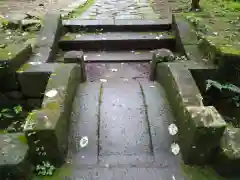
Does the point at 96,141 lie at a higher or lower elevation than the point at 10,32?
lower

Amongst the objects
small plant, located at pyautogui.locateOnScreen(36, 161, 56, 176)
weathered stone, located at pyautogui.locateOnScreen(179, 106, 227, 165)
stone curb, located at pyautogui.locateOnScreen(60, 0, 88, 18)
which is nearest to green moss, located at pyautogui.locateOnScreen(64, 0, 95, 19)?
stone curb, located at pyautogui.locateOnScreen(60, 0, 88, 18)

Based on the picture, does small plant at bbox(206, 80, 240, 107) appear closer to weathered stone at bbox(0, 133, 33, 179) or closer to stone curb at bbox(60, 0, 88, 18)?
weathered stone at bbox(0, 133, 33, 179)

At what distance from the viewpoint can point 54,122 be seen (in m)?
2.73

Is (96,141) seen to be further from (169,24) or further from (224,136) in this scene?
(169,24)

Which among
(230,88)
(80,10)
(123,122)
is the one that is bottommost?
(123,122)

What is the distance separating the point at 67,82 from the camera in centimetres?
347

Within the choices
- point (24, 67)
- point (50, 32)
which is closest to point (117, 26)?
point (50, 32)

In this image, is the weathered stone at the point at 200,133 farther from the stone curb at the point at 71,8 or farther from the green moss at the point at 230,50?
the stone curb at the point at 71,8

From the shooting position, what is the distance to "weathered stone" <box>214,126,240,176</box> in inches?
108

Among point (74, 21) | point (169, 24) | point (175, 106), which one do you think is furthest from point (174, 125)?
point (74, 21)

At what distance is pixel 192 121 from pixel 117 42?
3451mm

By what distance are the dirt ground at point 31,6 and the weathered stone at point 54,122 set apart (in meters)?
4.48

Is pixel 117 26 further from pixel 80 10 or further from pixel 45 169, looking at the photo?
pixel 45 169

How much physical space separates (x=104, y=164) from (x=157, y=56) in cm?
216
